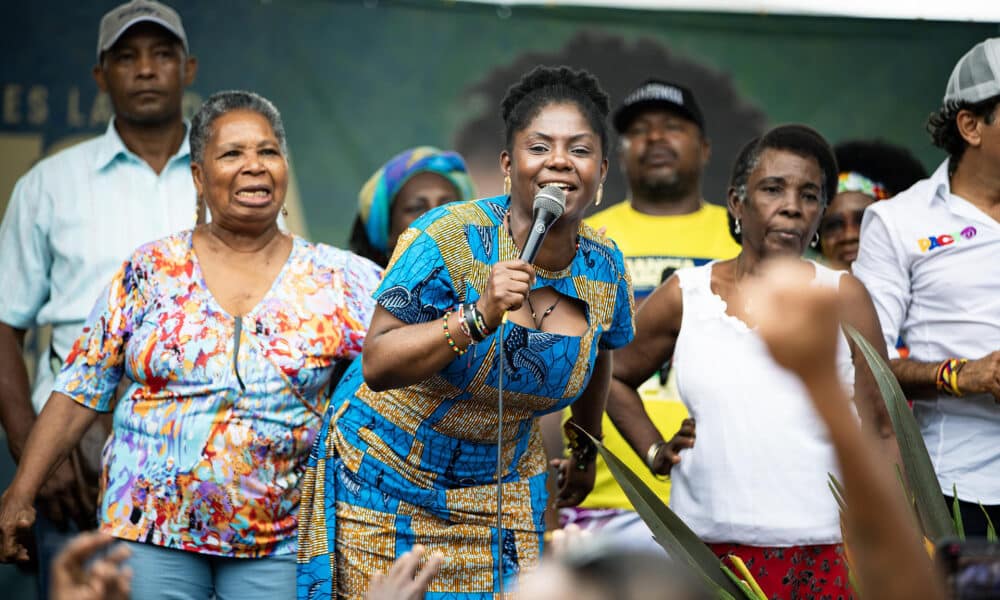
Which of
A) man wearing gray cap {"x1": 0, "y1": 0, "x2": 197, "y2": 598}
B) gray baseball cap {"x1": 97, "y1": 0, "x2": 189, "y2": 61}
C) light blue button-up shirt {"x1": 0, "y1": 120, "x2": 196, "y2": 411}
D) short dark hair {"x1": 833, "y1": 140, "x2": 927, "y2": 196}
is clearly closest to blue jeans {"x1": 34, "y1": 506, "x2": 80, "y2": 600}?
man wearing gray cap {"x1": 0, "y1": 0, "x2": 197, "y2": 598}

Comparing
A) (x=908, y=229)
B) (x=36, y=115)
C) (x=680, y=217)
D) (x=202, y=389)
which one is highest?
(x=36, y=115)

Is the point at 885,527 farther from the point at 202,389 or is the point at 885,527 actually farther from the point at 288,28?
the point at 288,28

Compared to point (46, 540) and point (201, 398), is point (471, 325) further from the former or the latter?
point (46, 540)

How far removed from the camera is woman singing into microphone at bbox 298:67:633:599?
9.52 ft

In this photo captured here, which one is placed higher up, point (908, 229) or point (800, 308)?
point (908, 229)

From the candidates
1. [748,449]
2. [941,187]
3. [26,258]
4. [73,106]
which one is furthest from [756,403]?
[73,106]

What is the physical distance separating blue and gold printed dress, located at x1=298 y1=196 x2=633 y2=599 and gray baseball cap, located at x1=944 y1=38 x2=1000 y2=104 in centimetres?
141

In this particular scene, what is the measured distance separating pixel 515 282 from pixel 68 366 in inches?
59.5

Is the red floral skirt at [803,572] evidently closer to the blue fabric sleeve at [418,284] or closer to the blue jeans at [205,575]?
the blue fabric sleeve at [418,284]

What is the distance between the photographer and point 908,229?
3.79m

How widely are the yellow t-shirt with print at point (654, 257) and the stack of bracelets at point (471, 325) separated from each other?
5.19ft

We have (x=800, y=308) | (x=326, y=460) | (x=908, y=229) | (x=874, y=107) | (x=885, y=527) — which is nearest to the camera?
(x=800, y=308)

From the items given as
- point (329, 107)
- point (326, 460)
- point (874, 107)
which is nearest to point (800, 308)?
point (326, 460)

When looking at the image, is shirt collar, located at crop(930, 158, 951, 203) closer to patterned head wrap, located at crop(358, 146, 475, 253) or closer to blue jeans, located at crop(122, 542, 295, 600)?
patterned head wrap, located at crop(358, 146, 475, 253)
